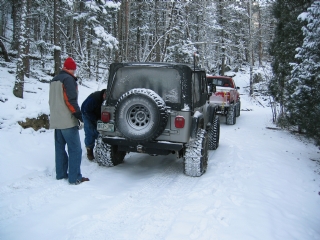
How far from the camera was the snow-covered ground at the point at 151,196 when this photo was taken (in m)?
3.59

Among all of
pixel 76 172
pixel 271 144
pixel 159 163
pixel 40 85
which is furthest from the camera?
pixel 40 85

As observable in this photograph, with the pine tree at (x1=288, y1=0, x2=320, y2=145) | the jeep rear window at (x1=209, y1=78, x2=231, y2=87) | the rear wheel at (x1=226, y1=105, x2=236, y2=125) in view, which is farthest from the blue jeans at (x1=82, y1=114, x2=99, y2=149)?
the jeep rear window at (x1=209, y1=78, x2=231, y2=87)

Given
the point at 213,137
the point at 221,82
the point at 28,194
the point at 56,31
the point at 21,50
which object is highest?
the point at 56,31

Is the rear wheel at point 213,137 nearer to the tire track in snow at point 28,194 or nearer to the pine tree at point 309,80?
the pine tree at point 309,80

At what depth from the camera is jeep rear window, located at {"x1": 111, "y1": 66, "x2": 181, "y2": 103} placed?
18.2 ft

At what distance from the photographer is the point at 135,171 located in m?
6.06

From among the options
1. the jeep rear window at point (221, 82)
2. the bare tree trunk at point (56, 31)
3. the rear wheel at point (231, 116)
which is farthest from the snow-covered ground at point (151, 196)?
the jeep rear window at point (221, 82)

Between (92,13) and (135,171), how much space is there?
11.9 meters

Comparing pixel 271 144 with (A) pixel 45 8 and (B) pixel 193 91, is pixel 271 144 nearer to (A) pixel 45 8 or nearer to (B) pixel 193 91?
(B) pixel 193 91

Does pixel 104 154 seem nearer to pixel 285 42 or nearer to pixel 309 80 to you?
pixel 309 80

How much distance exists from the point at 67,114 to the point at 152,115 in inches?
54.1

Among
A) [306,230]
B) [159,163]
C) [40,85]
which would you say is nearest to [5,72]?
[40,85]

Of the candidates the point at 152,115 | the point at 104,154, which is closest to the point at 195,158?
the point at 152,115

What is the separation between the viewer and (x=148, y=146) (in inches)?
212
